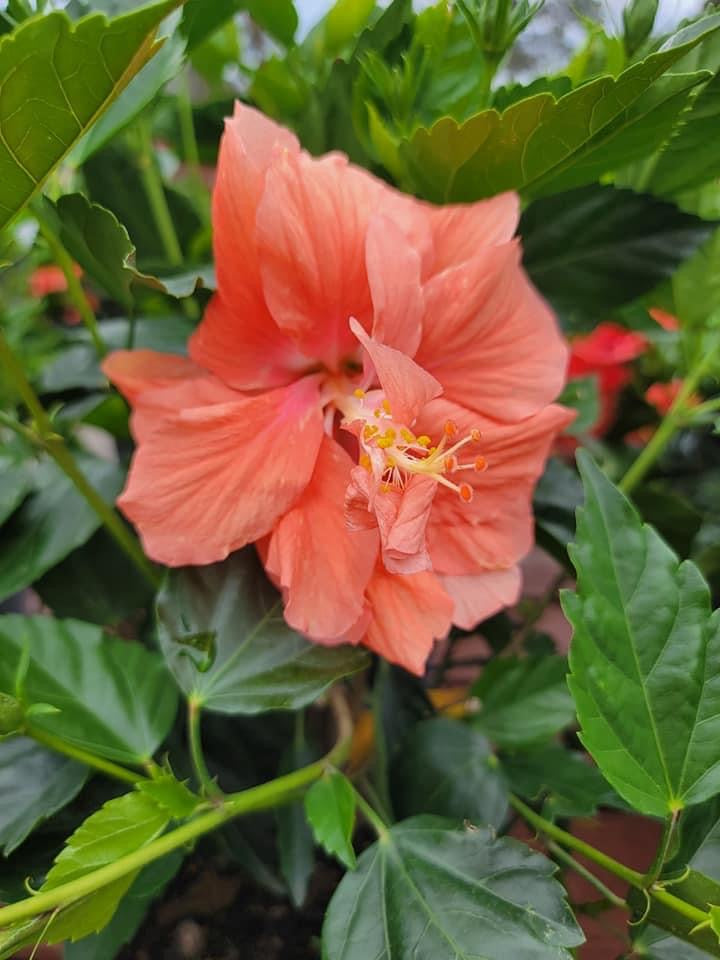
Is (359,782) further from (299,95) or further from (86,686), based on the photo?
(299,95)

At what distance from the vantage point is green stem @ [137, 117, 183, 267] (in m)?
0.63

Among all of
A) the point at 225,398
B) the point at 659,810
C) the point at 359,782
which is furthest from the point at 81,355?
the point at 659,810

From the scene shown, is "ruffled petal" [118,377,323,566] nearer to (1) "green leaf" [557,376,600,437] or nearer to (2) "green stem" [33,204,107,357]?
(2) "green stem" [33,204,107,357]

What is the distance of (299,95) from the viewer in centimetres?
57

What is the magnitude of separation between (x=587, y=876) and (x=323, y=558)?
214 mm

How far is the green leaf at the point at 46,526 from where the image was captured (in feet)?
1.51

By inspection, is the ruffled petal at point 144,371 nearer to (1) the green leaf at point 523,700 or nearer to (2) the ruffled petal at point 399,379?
(2) the ruffled petal at point 399,379

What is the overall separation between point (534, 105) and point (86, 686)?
1.21 ft

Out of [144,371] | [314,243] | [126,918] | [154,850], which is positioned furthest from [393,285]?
[126,918]

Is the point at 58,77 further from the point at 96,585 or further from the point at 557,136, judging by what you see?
the point at 96,585

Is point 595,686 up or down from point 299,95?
down

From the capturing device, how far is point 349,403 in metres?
0.41

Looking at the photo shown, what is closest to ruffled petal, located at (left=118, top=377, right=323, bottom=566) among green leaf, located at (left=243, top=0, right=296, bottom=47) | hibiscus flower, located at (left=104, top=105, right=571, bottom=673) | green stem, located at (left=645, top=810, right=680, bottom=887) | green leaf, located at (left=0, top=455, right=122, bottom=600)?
hibiscus flower, located at (left=104, top=105, right=571, bottom=673)

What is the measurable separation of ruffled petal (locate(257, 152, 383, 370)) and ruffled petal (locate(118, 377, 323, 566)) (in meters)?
0.05
